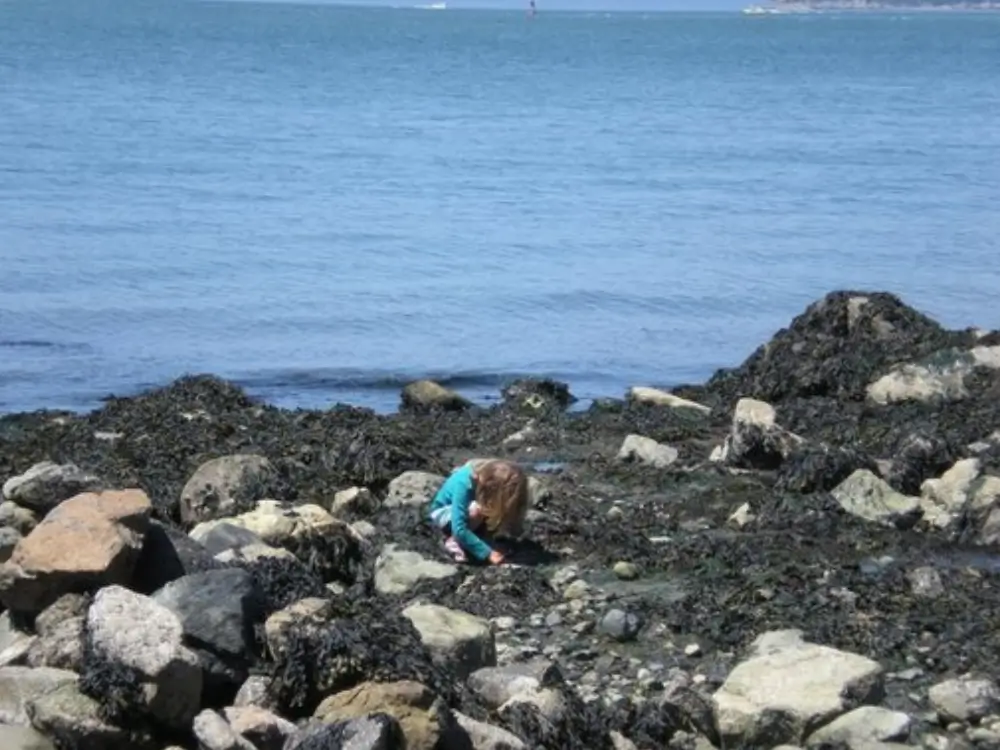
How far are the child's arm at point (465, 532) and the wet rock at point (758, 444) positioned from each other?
3294mm

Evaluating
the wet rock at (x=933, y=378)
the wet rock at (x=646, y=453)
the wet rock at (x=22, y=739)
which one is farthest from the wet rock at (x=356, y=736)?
the wet rock at (x=933, y=378)

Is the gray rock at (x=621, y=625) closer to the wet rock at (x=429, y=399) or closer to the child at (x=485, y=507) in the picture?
the child at (x=485, y=507)

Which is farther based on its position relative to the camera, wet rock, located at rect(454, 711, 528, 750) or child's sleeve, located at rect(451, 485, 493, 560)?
child's sleeve, located at rect(451, 485, 493, 560)

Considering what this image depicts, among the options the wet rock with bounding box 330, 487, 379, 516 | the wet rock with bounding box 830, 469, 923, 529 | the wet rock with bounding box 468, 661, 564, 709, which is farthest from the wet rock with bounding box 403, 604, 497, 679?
the wet rock with bounding box 830, 469, 923, 529

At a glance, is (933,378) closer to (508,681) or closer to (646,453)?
(646,453)

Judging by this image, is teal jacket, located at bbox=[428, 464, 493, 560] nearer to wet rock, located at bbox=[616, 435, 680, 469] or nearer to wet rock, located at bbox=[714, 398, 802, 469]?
wet rock, located at bbox=[616, 435, 680, 469]

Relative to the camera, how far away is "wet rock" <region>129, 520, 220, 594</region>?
409 inches

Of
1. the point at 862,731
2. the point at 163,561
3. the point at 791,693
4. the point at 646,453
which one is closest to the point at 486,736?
the point at 791,693

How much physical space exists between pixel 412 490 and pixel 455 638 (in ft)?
13.5

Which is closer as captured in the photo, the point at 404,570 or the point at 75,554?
the point at 75,554

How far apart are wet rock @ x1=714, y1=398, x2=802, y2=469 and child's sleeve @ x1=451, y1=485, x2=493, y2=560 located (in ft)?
10.8

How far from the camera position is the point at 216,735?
887 cm

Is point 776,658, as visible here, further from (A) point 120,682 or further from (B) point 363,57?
(B) point 363,57

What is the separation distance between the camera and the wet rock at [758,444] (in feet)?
52.0
